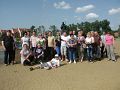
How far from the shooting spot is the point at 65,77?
10.8 metres

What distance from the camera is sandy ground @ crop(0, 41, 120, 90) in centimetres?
939

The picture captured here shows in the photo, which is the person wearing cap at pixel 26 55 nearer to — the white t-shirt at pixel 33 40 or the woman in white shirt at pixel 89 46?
the white t-shirt at pixel 33 40

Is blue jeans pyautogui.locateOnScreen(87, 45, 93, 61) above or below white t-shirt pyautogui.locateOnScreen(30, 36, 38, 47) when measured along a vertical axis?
below

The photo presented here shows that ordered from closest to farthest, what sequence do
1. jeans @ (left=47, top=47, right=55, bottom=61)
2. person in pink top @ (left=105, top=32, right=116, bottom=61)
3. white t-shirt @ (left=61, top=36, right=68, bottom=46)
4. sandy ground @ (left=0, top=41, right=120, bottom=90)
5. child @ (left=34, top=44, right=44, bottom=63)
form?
1. sandy ground @ (left=0, top=41, right=120, bottom=90)
2. child @ (left=34, top=44, right=44, bottom=63)
3. white t-shirt @ (left=61, top=36, right=68, bottom=46)
4. person in pink top @ (left=105, top=32, right=116, bottom=61)
5. jeans @ (left=47, top=47, right=55, bottom=61)

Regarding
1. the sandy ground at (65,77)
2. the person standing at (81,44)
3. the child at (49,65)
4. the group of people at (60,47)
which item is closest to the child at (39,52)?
the group of people at (60,47)

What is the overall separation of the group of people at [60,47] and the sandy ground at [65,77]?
2.58 ft

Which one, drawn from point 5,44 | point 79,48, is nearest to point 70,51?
point 79,48

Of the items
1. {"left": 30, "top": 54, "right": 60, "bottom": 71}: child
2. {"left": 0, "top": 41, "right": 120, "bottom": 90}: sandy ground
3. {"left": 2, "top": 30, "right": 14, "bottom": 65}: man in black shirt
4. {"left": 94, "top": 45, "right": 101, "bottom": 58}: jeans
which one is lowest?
{"left": 0, "top": 41, "right": 120, "bottom": 90}: sandy ground

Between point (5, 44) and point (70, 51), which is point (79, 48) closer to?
point (70, 51)

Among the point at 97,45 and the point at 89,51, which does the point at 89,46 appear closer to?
the point at 89,51

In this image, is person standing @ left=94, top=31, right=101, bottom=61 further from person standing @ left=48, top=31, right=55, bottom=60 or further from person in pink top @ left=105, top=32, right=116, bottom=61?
person standing @ left=48, top=31, right=55, bottom=60

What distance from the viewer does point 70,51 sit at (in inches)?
574

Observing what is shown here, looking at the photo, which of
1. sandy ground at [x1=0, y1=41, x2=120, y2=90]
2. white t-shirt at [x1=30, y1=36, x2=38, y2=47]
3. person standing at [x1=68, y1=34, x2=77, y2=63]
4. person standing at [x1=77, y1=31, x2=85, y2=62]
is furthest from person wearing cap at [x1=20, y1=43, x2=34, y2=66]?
person standing at [x1=77, y1=31, x2=85, y2=62]

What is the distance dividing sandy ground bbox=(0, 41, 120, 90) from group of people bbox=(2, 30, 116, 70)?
2.58 feet
